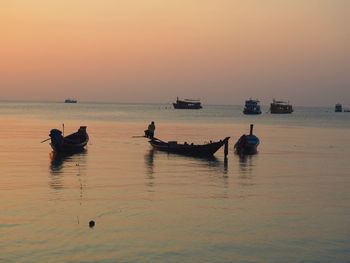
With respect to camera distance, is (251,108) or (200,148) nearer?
(200,148)

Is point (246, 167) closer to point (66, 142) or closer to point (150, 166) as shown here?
point (150, 166)

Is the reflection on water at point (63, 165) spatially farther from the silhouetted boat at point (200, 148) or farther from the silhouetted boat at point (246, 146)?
the silhouetted boat at point (246, 146)

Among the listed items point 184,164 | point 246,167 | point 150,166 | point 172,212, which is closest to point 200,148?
point 184,164

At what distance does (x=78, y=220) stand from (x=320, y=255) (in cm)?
766

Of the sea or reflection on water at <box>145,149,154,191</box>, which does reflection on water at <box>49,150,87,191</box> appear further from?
reflection on water at <box>145,149,154,191</box>

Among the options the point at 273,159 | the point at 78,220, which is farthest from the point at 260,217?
the point at 273,159

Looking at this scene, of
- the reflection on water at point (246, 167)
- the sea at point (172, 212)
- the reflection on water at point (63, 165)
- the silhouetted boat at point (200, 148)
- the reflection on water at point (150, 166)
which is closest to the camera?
the sea at point (172, 212)

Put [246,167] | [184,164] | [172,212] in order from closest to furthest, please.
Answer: [172,212] < [246,167] < [184,164]

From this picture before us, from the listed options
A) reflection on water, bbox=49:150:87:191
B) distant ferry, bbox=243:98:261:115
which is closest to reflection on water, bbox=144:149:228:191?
reflection on water, bbox=49:150:87:191

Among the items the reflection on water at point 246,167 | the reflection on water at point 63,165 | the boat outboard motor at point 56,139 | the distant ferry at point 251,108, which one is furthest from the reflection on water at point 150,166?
the distant ferry at point 251,108

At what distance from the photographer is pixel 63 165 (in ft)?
109

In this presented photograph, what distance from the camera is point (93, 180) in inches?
1055

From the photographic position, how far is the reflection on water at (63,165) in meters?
26.3

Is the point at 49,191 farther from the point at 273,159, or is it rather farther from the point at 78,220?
the point at 273,159
